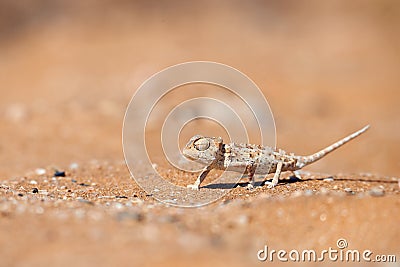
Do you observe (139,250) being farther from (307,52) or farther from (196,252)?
(307,52)

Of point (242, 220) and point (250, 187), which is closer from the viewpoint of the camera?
point (242, 220)

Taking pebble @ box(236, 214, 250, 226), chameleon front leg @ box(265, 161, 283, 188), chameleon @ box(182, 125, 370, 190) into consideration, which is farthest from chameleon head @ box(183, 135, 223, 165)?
pebble @ box(236, 214, 250, 226)

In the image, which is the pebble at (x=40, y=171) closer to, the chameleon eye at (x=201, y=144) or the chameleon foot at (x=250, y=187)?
the chameleon eye at (x=201, y=144)

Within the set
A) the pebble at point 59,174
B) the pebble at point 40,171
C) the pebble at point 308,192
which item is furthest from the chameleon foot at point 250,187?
the pebble at point 40,171

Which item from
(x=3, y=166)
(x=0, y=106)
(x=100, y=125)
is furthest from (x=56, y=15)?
(x=3, y=166)

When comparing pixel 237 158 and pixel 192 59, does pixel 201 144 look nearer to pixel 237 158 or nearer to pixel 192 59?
pixel 237 158

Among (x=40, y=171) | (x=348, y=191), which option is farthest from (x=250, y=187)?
(x=40, y=171)
